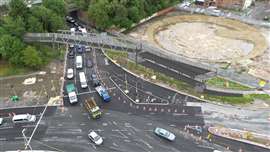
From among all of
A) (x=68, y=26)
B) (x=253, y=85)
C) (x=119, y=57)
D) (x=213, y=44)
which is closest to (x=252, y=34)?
(x=213, y=44)

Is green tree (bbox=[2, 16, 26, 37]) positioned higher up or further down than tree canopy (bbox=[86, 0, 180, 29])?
further down

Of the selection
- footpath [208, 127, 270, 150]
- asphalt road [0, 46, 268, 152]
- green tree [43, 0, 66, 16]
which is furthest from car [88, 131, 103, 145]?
green tree [43, 0, 66, 16]

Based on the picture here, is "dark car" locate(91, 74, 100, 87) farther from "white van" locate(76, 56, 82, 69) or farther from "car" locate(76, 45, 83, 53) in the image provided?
"car" locate(76, 45, 83, 53)

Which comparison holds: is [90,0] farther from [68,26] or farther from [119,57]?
[119,57]

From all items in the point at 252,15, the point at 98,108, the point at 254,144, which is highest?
the point at 252,15

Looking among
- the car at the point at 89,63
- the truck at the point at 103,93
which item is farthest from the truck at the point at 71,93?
the car at the point at 89,63

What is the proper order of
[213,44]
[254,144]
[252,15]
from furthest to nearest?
[252,15] → [213,44] → [254,144]

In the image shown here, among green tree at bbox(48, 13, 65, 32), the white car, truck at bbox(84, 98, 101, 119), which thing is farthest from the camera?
green tree at bbox(48, 13, 65, 32)
